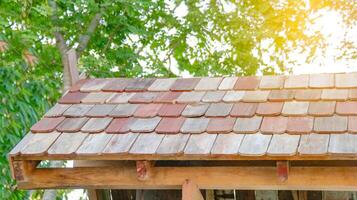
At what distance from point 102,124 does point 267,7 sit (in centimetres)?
701

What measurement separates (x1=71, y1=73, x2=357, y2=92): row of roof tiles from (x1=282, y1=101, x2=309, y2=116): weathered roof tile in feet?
0.86

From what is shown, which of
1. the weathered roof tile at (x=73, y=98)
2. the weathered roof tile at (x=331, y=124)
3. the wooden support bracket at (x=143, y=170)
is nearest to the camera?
the weathered roof tile at (x=331, y=124)

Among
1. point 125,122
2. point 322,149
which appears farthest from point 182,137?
point 322,149

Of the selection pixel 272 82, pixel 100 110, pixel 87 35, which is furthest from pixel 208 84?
pixel 87 35

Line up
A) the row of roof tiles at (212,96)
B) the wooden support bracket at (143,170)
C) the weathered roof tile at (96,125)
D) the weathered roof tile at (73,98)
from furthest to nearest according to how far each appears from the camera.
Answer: the weathered roof tile at (73,98)
the row of roof tiles at (212,96)
the weathered roof tile at (96,125)
the wooden support bracket at (143,170)

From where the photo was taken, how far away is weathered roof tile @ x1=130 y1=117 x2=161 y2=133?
10.0 feet

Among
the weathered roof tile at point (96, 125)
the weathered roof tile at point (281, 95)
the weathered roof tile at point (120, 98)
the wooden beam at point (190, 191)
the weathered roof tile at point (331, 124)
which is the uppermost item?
the weathered roof tile at point (120, 98)

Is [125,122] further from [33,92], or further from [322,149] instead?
[33,92]

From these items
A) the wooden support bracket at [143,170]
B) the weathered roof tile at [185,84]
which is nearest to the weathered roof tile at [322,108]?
the weathered roof tile at [185,84]

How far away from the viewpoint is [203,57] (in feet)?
31.8

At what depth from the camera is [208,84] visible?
11.9 ft

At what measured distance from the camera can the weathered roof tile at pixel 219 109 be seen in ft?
10.3

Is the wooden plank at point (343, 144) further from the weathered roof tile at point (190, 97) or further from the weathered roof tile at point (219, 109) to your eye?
the weathered roof tile at point (190, 97)

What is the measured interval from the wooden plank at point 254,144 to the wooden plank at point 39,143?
1.15 metres
